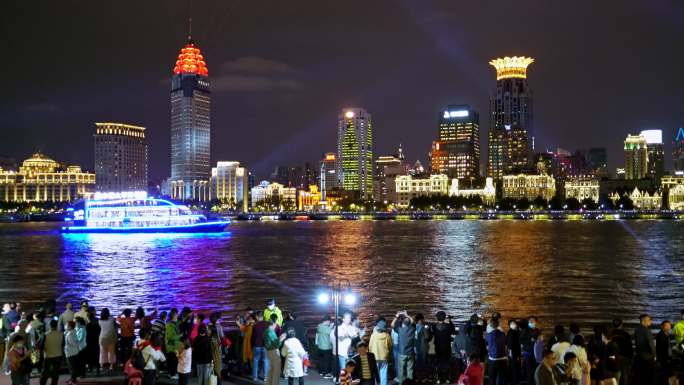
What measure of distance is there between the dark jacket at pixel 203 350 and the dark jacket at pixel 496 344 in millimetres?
5497

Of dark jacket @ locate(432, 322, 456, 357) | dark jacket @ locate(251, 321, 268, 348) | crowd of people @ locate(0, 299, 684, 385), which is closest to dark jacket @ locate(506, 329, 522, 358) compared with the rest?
crowd of people @ locate(0, 299, 684, 385)

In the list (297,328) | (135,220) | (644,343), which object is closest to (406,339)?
(297,328)

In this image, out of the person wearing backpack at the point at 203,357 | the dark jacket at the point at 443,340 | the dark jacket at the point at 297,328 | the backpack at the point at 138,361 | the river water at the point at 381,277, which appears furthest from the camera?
the river water at the point at 381,277

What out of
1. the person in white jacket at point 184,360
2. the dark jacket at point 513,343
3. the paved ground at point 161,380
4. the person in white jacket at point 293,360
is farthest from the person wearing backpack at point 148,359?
the dark jacket at point 513,343

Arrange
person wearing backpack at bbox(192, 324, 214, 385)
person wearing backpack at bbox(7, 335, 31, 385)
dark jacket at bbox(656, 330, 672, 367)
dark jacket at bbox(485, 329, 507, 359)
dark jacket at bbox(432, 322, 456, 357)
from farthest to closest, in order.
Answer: dark jacket at bbox(432, 322, 456, 357), dark jacket at bbox(656, 330, 672, 367), dark jacket at bbox(485, 329, 507, 359), person wearing backpack at bbox(192, 324, 214, 385), person wearing backpack at bbox(7, 335, 31, 385)

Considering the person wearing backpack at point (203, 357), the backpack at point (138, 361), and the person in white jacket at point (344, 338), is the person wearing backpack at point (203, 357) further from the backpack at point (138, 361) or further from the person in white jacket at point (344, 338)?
the person in white jacket at point (344, 338)

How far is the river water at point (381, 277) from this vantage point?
34.4 m

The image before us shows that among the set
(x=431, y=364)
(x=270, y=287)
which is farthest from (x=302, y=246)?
(x=431, y=364)

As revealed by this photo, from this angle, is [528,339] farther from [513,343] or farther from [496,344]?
[496,344]

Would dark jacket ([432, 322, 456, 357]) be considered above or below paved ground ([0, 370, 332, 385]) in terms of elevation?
above

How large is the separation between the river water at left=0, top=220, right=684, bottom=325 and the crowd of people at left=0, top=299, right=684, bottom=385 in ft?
44.2

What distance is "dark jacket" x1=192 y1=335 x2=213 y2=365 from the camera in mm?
13336

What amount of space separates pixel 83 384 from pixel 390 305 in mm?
21462

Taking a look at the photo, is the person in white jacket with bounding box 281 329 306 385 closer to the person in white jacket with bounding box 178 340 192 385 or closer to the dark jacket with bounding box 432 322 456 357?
the person in white jacket with bounding box 178 340 192 385
